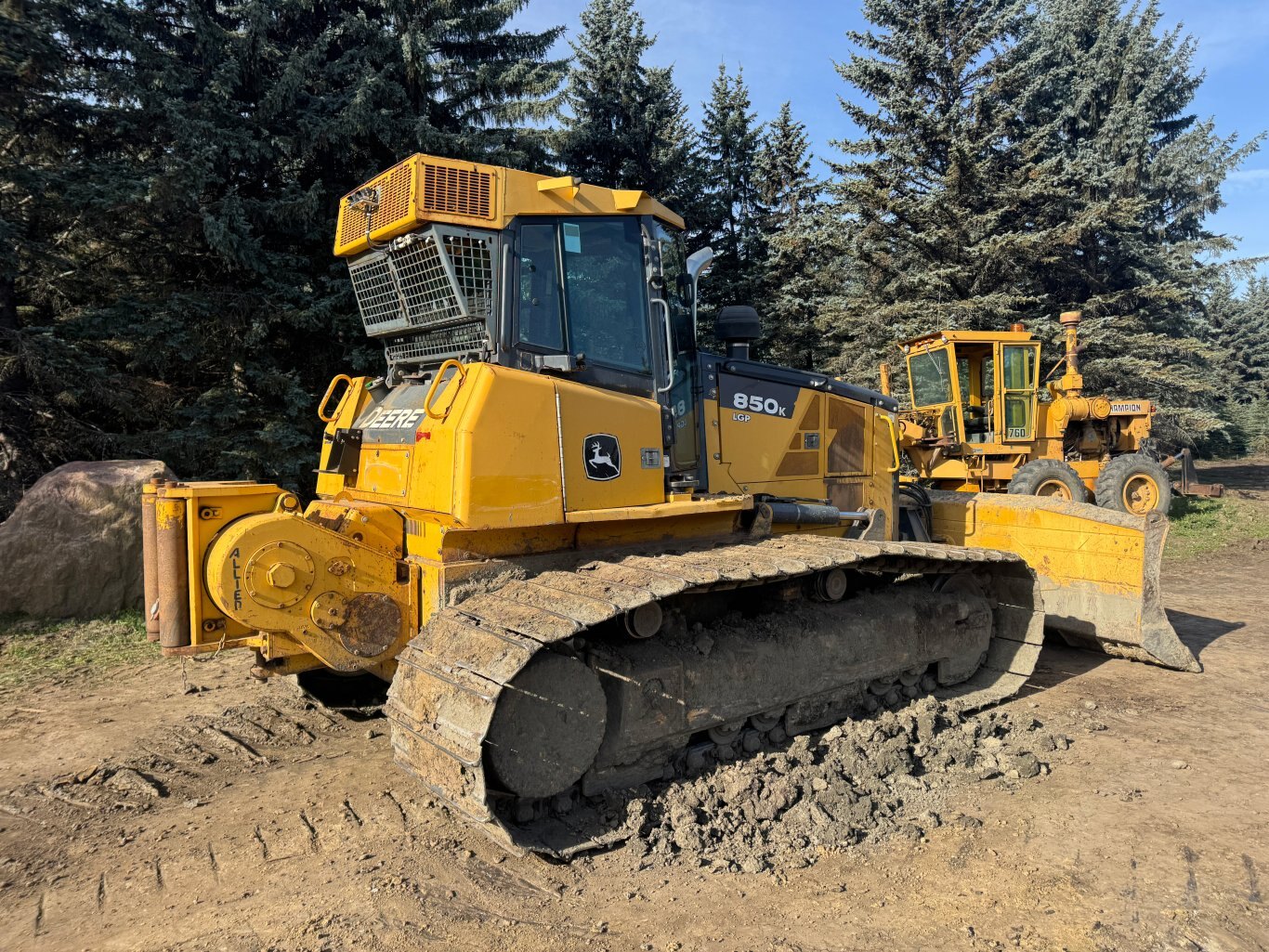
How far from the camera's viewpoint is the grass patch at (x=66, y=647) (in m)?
6.63

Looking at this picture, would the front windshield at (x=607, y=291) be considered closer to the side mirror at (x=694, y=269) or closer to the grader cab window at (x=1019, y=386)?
the side mirror at (x=694, y=269)

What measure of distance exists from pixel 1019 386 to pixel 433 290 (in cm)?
1017

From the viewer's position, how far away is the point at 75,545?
7.89 metres

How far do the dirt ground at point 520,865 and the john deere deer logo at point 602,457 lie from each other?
1.85 meters

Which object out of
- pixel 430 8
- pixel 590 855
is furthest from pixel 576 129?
pixel 590 855

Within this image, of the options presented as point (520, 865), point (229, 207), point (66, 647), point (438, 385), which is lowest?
point (520, 865)

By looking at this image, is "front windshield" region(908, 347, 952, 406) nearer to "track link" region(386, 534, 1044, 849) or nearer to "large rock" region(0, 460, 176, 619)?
"track link" region(386, 534, 1044, 849)

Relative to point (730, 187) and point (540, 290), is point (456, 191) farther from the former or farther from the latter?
point (730, 187)

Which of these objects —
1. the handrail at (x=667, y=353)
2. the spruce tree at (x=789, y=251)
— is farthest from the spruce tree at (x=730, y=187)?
the handrail at (x=667, y=353)

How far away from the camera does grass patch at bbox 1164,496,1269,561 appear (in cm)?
1314

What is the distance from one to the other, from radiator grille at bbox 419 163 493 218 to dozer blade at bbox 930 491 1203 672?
512 centimetres

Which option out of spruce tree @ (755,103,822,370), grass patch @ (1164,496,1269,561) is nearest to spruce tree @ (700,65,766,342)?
spruce tree @ (755,103,822,370)

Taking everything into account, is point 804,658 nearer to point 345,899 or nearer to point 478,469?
point 478,469

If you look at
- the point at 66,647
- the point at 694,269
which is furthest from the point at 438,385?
the point at 66,647
